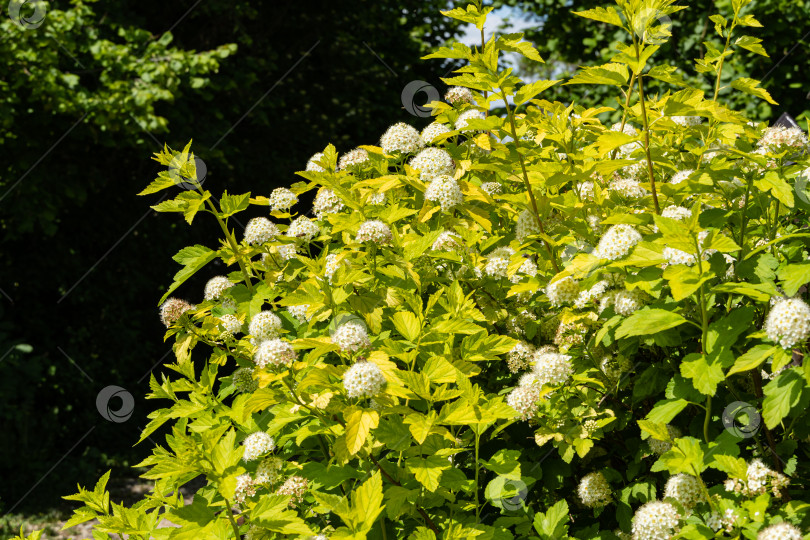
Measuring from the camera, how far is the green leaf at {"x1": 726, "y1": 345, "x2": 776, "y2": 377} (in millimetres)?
1493

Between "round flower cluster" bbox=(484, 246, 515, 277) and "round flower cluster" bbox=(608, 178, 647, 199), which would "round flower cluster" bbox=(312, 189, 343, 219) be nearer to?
"round flower cluster" bbox=(484, 246, 515, 277)

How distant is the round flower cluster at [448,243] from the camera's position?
2.29m

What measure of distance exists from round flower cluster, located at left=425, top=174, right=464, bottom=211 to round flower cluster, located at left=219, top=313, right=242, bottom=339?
0.71 metres

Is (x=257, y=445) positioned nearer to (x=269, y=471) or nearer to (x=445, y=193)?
(x=269, y=471)

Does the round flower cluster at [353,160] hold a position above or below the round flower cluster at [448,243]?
above

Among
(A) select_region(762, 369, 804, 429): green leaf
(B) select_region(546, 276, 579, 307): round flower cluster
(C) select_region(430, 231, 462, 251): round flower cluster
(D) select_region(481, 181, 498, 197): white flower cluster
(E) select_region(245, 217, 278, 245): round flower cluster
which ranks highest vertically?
(E) select_region(245, 217, 278, 245): round flower cluster

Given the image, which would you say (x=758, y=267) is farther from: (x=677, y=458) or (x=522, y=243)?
(x=522, y=243)

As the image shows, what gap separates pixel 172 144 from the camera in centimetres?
797

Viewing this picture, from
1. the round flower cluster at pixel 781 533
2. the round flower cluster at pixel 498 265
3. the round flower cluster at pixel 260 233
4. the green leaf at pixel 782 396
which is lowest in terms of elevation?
the round flower cluster at pixel 781 533

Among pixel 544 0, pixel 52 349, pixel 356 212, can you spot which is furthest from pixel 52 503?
pixel 544 0

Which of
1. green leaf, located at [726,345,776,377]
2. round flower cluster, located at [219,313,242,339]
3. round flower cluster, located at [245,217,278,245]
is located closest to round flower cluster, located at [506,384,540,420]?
green leaf, located at [726,345,776,377]

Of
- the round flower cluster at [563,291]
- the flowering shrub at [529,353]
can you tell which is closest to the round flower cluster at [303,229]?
the flowering shrub at [529,353]

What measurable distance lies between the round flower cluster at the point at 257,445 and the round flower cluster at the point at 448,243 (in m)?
0.76

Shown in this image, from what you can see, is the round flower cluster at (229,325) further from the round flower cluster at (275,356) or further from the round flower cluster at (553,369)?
the round flower cluster at (553,369)
